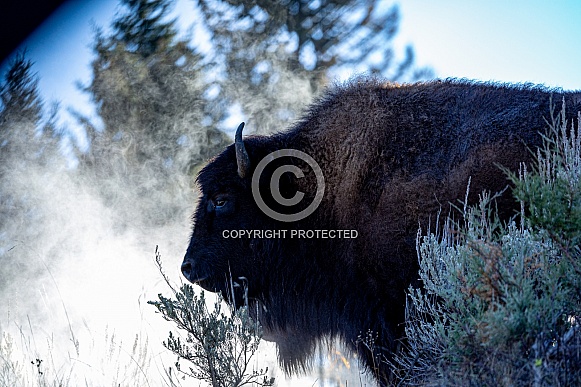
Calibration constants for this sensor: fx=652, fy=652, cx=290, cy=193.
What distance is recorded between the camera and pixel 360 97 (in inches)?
194

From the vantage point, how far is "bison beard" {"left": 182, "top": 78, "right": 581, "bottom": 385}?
409 centimetres

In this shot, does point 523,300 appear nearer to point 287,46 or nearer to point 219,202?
point 219,202

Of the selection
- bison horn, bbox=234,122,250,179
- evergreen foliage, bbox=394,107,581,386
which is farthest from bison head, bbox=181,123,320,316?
evergreen foliage, bbox=394,107,581,386

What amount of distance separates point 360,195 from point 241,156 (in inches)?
38.4

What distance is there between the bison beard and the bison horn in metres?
0.01

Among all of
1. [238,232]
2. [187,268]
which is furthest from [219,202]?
[187,268]

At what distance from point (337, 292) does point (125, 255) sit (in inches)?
220

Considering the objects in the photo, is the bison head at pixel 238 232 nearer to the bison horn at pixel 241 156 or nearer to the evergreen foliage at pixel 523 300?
the bison horn at pixel 241 156

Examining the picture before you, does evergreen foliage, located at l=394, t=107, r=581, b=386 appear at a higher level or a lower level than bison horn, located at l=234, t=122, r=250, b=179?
lower

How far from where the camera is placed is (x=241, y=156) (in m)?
4.86

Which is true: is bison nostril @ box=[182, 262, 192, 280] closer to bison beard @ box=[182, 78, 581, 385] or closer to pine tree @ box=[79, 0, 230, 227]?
bison beard @ box=[182, 78, 581, 385]

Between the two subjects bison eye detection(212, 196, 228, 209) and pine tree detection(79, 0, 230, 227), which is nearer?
bison eye detection(212, 196, 228, 209)

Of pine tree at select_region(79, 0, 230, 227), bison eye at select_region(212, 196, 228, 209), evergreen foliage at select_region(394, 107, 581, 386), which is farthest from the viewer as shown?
pine tree at select_region(79, 0, 230, 227)

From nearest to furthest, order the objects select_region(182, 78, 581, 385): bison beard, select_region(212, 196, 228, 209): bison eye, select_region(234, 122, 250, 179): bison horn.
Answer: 1. select_region(182, 78, 581, 385): bison beard
2. select_region(234, 122, 250, 179): bison horn
3. select_region(212, 196, 228, 209): bison eye
